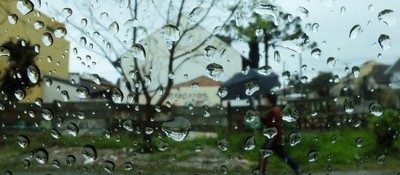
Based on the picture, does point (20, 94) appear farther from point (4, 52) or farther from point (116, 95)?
point (116, 95)

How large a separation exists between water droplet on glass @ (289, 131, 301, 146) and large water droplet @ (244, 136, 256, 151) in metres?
0.08

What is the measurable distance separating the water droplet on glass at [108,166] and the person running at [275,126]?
339 millimetres

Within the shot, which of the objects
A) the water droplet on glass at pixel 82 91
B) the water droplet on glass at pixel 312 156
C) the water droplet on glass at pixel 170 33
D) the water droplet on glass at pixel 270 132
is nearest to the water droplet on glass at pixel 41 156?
the water droplet on glass at pixel 82 91

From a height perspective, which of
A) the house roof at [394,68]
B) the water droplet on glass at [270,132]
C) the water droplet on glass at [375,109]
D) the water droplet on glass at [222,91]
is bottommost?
the water droplet on glass at [270,132]

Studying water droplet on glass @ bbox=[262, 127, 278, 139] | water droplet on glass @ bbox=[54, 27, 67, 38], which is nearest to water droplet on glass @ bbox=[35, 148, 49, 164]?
water droplet on glass @ bbox=[54, 27, 67, 38]

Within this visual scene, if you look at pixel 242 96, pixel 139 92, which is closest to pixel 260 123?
pixel 242 96

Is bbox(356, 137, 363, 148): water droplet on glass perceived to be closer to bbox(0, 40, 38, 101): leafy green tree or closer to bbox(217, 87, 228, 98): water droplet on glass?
bbox(217, 87, 228, 98): water droplet on glass

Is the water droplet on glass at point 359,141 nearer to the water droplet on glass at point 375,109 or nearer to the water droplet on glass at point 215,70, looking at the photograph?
the water droplet on glass at point 375,109

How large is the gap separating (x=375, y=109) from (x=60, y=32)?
715 mm

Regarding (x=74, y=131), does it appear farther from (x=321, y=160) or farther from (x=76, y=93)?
(x=321, y=160)

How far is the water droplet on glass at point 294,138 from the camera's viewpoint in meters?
0.91

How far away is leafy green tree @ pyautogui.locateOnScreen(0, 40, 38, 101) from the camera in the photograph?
908 mm

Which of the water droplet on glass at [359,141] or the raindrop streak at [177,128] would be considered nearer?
the raindrop streak at [177,128]

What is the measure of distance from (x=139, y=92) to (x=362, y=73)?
20.1 inches
